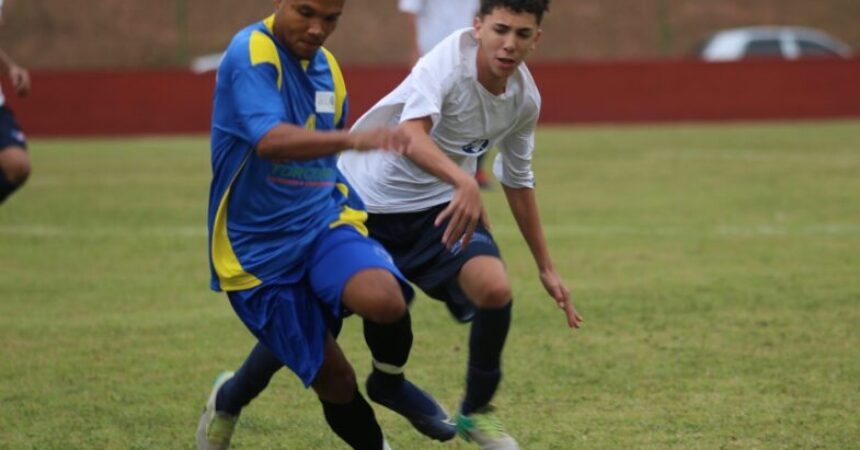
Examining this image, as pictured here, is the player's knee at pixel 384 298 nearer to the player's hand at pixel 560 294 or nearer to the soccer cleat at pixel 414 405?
the soccer cleat at pixel 414 405

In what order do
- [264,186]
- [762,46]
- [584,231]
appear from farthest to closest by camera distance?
[762,46]
[584,231]
[264,186]

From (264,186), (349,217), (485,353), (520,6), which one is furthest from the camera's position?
(520,6)

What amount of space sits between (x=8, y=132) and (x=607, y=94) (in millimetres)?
14334

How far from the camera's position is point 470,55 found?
4.75 meters

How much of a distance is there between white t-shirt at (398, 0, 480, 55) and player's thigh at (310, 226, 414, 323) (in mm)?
7530

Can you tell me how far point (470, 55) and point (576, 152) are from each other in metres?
12.1

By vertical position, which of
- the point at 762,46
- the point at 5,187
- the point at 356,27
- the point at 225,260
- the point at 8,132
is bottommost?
the point at 356,27

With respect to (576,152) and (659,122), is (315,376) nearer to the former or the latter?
(576,152)

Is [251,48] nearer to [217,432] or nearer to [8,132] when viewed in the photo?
[217,432]

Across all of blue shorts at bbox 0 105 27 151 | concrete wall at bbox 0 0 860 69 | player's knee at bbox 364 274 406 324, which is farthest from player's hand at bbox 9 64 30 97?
concrete wall at bbox 0 0 860 69

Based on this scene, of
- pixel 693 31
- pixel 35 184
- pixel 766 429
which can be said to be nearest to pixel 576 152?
pixel 35 184

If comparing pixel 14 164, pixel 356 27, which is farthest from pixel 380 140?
pixel 356 27

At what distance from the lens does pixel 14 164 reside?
26.4 feet

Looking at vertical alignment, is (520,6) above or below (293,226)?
above
